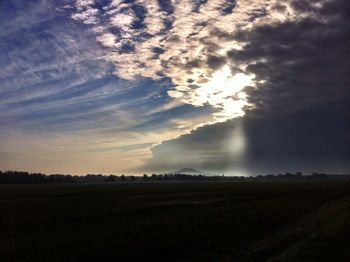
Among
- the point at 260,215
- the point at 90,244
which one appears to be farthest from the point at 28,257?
the point at 260,215

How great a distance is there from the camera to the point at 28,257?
19.8 m

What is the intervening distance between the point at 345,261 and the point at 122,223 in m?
18.5

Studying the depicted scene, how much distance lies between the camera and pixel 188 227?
95.9 feet

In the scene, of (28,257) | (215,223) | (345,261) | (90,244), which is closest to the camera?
(345,261)

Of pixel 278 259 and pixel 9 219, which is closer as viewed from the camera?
pixel 278 259

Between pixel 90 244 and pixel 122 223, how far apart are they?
29.2 feet

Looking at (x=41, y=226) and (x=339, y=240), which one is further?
(x=41, y=226)

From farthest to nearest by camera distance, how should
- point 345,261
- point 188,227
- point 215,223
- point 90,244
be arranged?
1. point 215,223
2. point 188,227
3. point 90,244
4. point 345,261

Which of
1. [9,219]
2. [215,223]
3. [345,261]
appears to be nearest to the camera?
[345,261]

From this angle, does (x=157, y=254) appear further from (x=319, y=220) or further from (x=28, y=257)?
(x=319, y=220)

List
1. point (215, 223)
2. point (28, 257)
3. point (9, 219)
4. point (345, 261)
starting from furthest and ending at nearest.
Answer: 1. point (9, 219)
2. point (215, 223)
3. point (28, 257)
4. point (345, 261)

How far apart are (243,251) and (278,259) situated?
259cm

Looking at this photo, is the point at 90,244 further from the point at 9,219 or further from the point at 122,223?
the point at 9,219

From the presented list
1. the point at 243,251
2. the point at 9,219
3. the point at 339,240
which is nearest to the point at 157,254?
the point at 243,251
